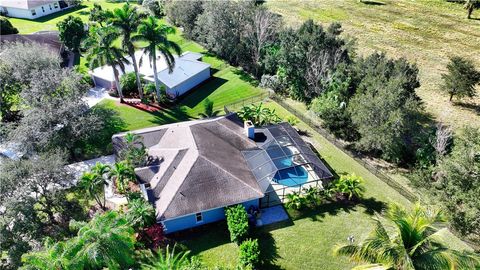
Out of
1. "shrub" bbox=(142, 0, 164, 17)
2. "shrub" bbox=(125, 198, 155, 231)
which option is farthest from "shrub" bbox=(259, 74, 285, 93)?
"shrub" bbox=(142, 0, 164, 17)

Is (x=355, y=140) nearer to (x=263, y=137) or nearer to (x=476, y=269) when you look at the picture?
(x=263, y=137)

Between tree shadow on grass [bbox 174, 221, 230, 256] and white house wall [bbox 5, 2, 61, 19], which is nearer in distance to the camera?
tree shadow on grass [bbox 174, 221, 230, 256]

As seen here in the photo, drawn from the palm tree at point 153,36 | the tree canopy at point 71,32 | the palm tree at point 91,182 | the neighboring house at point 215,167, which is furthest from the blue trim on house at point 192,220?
the tree canopy at point 71,32

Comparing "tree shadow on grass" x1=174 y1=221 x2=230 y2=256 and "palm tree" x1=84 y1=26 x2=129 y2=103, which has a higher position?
"palm tree" x1=84 y1=26 x2=129 y2=103

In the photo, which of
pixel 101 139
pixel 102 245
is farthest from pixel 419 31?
pixel 102 245

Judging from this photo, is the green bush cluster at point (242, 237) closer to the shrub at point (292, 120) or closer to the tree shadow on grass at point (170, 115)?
the shrub at point (292, 120)

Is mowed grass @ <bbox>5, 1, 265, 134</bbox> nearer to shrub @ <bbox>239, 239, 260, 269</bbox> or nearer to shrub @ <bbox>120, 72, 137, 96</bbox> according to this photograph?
shrub @ <bbox>120, 72, 137, 96</bbox>

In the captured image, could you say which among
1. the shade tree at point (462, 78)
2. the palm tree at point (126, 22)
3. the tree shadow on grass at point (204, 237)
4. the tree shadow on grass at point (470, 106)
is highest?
the palm tree at point (126, 22)
